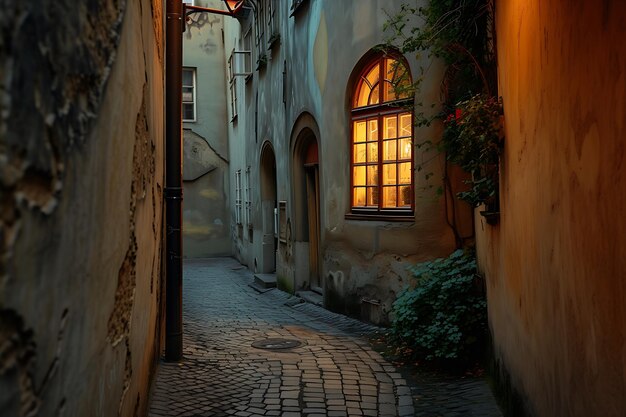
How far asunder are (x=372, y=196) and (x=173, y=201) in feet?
11.0

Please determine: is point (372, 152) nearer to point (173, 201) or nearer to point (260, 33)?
point (173, 201)

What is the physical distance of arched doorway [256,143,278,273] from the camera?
1639 centimetres

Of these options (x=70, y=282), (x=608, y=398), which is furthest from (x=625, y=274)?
(x=70, y=282)

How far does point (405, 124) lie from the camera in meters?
9.05

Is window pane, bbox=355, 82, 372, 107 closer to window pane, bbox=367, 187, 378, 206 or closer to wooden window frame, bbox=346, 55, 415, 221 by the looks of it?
wooden window frame, bbox=346, 55, 415, 221

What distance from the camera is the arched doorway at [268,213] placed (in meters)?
16.4

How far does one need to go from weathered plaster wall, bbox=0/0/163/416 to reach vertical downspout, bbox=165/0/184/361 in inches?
156

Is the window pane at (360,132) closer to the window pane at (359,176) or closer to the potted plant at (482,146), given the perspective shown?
the window pane at (359,176)

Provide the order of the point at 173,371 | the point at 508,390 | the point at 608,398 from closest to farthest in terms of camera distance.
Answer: the point at 608,398
the point at 508,390
the point at 173,371

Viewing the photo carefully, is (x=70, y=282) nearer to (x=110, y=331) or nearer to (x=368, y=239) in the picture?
(x=110, y=331)

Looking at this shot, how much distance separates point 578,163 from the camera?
10.0 ft

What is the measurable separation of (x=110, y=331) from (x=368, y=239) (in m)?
6.90

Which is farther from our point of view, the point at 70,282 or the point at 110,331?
the point at 110,331

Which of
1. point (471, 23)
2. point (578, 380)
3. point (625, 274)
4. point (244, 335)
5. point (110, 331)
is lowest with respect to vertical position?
point (244, 335)
